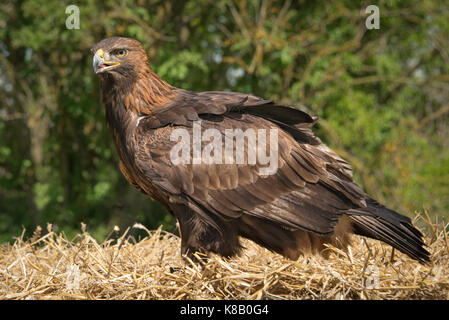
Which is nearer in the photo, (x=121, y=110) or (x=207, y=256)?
(x=207, y=256)

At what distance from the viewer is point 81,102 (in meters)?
6.59

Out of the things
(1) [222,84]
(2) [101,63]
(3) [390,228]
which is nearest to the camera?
(3) [390,228]

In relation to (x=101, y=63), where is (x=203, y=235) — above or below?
below

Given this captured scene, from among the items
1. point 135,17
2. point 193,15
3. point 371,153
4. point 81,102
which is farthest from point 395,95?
point 81,102

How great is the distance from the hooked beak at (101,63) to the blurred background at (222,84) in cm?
268

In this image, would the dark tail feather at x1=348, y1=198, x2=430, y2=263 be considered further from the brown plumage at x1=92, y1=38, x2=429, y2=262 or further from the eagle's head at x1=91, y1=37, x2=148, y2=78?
the eagle's head at x1=91, y1=37, x2=148, y2=78

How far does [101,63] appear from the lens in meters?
3.11

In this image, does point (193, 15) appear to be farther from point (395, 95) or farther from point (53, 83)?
point (395, 95)

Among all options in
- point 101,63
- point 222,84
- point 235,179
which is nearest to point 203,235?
point 235,179

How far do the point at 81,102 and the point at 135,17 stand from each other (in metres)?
1.44

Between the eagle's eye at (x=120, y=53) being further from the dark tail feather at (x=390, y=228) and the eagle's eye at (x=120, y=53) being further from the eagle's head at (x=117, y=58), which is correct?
the dark tail feather at (x=390, y=228)

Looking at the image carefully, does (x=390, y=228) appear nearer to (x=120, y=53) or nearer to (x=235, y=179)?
(x=235, y=179)

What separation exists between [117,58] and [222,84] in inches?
143

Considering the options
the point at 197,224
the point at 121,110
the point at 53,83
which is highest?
the point at 53,83
